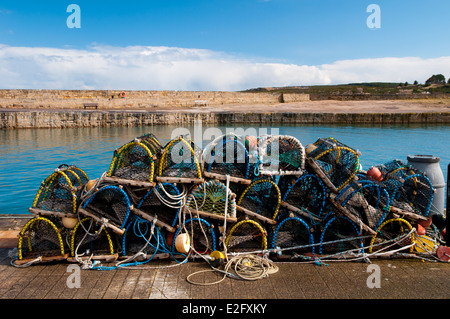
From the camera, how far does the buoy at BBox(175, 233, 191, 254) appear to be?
4.08 meters

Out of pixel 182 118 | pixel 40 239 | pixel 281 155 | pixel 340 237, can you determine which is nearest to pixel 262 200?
pixel 281 155

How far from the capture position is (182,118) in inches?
1148

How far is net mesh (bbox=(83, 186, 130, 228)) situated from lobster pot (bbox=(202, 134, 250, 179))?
1086 mm

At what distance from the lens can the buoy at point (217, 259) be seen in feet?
13.1

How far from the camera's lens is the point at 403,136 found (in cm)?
2477

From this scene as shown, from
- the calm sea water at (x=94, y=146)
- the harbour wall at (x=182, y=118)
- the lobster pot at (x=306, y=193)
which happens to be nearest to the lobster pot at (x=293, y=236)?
the lobster pot at (x=306, y=193)

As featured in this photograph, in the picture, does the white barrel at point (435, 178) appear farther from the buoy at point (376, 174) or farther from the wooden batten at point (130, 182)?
the wooden batten at point (130, 182)

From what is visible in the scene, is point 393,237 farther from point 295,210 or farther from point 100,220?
point 100,220

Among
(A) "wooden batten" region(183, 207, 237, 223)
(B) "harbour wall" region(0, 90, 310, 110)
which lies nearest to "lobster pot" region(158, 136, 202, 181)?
(A) "wooden batten" region(183, 207, 237, 223)

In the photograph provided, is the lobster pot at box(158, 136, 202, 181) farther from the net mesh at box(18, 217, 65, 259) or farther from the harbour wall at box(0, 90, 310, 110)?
the harbour wall at box(0, 90, 310, 110)

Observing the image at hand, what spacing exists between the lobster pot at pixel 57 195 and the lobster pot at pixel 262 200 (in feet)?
6.79
